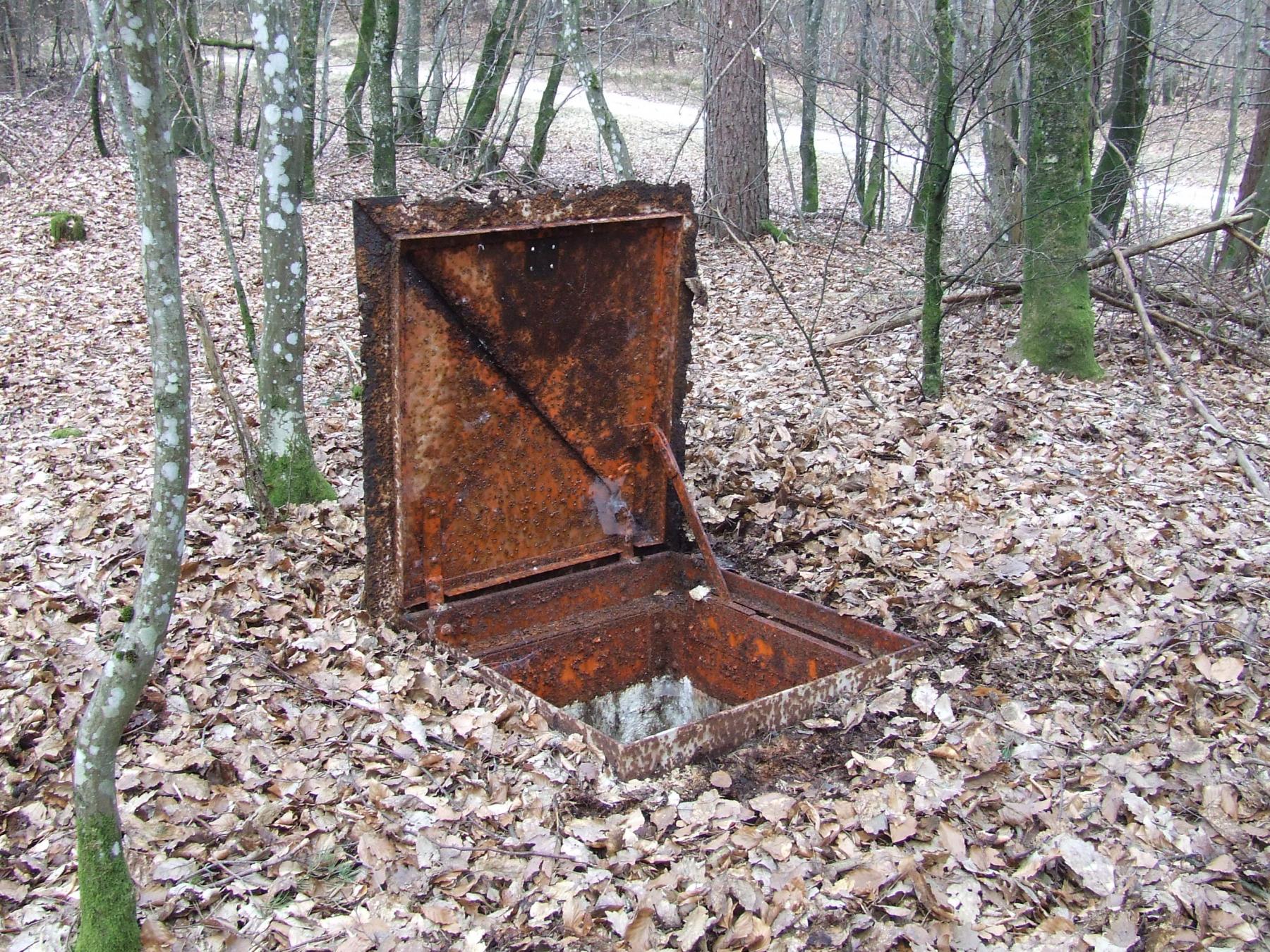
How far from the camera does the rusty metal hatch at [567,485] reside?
4215 mm

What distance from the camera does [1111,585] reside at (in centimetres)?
475

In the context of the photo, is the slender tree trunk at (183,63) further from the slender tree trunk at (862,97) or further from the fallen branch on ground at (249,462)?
the slender tree trunk at (862,97)

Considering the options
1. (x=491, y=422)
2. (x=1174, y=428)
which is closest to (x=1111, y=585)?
(x=1174, y=428)

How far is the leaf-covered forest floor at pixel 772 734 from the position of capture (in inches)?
121

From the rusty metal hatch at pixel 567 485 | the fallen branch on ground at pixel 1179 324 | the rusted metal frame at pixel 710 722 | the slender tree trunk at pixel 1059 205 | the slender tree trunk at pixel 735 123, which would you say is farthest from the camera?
the slender tree trunk at pixel 735 123

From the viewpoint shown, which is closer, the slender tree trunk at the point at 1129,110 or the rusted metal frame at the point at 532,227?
the rusted metal frame at the point at 532,227

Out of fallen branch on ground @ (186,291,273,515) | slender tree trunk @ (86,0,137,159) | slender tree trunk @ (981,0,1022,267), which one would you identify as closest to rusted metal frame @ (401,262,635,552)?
fallen branch on ground @ (186,291,273,515)

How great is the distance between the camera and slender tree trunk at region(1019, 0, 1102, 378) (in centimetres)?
730

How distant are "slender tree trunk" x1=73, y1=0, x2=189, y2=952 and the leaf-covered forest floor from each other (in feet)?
0.78

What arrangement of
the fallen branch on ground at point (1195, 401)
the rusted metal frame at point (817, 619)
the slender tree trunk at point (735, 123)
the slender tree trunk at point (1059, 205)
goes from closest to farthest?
Answer: 1. the rusted metal frame at point (817, 619)
2. the fallen branch on ground at point (1195, 401)
3. the slender tree trunk at point (1059, 205)
4. the slender tree trunk at point (735, 123)

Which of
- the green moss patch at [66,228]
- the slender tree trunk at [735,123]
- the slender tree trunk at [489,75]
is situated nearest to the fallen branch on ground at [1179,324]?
the slender tree trunk at [735,123]

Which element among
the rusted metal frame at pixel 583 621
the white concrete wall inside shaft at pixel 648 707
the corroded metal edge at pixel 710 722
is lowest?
the white concrete wall inside shaft at pixel 648 707

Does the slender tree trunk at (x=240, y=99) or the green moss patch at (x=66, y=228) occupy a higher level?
the slender tree trunk at (x=240, y=99)

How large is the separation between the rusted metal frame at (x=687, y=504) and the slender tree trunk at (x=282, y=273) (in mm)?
2012
